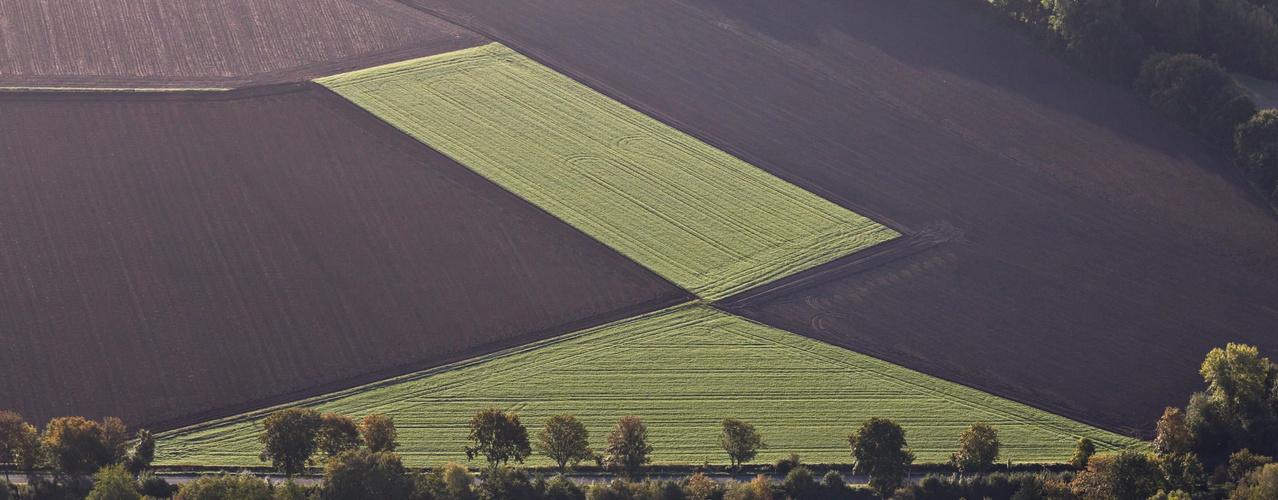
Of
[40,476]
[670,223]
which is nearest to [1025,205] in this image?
[670,223]

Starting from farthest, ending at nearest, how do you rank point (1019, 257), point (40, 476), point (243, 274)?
point (1019, 257) < point (243, 274) < point (40, 476)

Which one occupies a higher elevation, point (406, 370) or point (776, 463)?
point (406, 370)

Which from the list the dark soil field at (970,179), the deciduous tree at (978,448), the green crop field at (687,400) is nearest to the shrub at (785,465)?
the green crop field at (687,400)

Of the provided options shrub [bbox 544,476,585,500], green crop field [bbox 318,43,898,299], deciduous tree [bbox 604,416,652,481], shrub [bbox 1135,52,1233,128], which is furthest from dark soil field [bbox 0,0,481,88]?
shrub [bbox 1135,52,1233,128]

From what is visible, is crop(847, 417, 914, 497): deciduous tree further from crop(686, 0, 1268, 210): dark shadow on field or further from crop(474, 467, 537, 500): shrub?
crop(686, 0, 1268, 210): dark shadow on field

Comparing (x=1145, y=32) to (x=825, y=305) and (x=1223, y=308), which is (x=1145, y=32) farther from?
(x=825, y=305)

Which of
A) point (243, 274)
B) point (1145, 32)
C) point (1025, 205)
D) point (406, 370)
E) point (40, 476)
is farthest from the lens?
point (1145, 32)

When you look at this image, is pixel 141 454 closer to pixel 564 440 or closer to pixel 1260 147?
pixel 564 440
